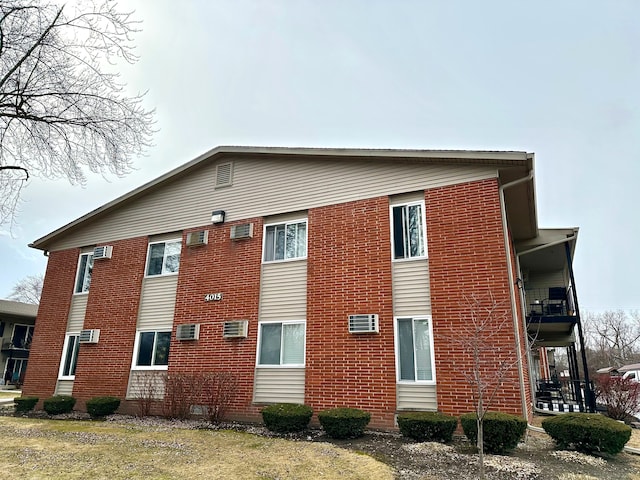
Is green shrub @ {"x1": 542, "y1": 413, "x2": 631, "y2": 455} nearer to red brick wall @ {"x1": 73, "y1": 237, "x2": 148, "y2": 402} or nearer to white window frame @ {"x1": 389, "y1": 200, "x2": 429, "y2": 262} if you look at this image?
white window frame @ {"x1": 389, "y1": 200, "x2": 429, "y2": 262}

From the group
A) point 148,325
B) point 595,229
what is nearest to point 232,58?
point 148,325

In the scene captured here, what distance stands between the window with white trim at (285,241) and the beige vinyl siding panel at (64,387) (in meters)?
8.31

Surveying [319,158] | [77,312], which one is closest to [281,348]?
[319,158]

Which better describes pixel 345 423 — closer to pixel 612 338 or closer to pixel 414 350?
pixel 414 350

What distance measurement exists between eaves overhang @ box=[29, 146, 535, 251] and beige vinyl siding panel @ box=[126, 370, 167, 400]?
6157 mm

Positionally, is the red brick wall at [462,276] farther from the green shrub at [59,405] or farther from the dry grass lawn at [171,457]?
the green shrub at [59,405]

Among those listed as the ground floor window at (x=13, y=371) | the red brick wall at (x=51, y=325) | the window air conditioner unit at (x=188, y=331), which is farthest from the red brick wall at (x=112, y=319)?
the ground floor window at (x=13, y=371)

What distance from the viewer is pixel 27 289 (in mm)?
62156

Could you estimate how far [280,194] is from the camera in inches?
488

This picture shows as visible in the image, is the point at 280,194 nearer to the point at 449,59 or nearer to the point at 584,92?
the point at 449,59

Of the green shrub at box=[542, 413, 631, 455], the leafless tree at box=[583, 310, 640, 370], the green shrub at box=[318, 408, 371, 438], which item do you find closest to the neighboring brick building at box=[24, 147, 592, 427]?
the green shrub at box=[542, 413, 631, 455]

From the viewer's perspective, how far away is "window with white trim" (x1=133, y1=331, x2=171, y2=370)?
12758mm

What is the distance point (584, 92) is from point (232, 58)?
1362cm

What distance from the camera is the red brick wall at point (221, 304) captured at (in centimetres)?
1131
